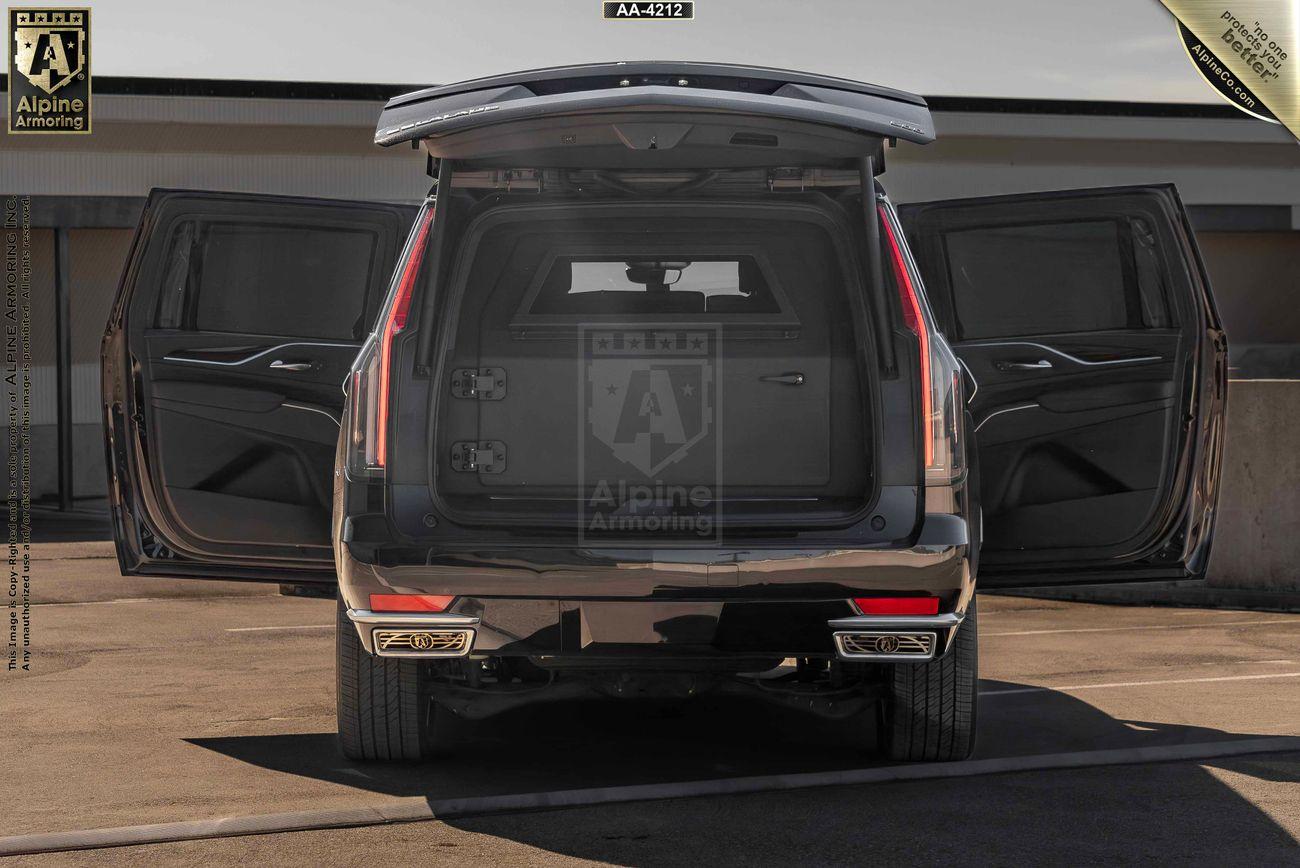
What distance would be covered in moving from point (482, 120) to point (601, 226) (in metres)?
0.77

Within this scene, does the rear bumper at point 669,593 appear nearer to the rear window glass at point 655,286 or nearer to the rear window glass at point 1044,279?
the rear window glass at point 655,286

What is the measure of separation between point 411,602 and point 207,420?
151 centimetres

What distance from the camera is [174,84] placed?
24266mm

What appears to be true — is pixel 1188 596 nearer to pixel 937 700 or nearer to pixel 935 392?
pixel 937 700

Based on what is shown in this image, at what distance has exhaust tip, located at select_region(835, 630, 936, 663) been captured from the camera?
4.87 m

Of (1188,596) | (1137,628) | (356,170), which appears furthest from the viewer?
(356,170)

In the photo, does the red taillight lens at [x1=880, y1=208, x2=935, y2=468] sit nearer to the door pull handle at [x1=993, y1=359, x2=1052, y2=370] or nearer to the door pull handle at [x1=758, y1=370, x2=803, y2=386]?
the door pull handle at [x1=758, y1=370, x2=803, y2=386]

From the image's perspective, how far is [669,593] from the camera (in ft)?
15.8

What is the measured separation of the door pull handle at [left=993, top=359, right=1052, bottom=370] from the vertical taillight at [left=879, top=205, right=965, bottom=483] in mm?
1108

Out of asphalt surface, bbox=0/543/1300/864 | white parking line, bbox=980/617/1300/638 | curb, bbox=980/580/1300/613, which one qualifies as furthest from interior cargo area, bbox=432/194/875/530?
curb, bbox=980/580/1300/613

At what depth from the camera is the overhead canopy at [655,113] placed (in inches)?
179

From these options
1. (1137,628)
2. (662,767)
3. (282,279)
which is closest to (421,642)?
(662,767)

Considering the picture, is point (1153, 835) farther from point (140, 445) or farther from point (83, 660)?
point (83, 660)

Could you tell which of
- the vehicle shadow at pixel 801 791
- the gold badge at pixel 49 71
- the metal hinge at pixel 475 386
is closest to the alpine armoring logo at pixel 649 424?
the metal hinge at pixel 475 386
